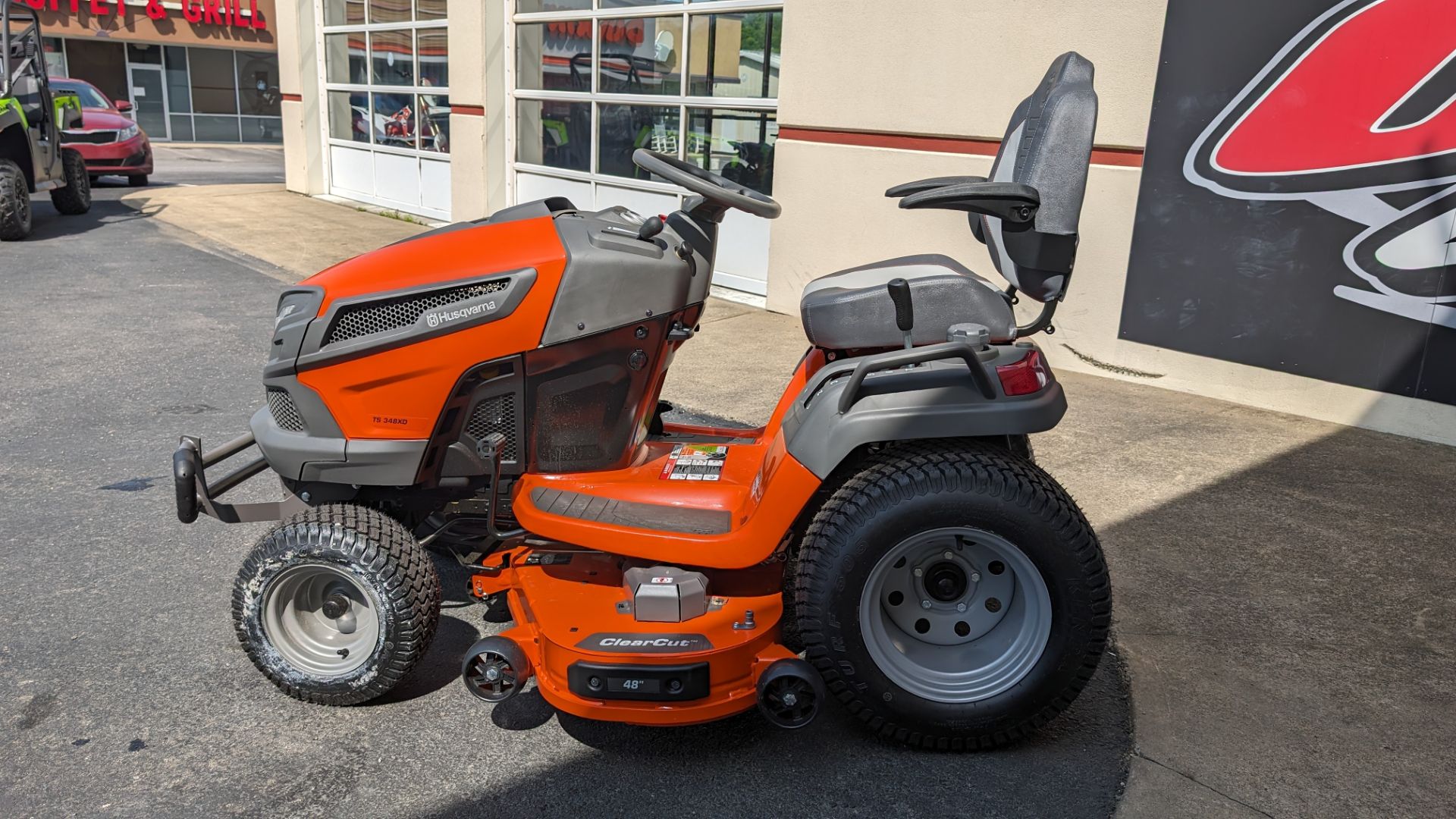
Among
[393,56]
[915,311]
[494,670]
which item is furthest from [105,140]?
[915,311]

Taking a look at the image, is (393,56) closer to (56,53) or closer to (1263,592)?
(1263,592)

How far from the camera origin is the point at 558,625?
2.75 m

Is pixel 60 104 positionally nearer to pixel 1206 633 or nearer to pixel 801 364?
pixel 801 364

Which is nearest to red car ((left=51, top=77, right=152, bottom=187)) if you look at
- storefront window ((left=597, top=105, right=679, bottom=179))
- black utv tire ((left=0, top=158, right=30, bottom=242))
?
black utv tire ((left=0, top=158, right=30, bottom=242))

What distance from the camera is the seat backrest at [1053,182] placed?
9.02ft

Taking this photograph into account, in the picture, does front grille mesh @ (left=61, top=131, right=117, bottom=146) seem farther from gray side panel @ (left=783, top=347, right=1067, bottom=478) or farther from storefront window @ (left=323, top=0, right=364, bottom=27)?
gray side panel @ (left=783, top=347, right=1067, bottom=478)

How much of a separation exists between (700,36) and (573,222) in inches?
253

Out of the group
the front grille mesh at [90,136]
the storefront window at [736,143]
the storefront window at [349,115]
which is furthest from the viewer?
the front grille mesh at [90,136]

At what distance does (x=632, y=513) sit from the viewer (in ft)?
9.54

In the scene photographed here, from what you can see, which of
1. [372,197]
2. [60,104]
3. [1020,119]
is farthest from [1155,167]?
[60,104]

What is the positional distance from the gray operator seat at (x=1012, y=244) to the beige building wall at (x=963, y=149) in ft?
11.6

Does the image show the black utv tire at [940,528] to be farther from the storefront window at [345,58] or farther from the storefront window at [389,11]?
the storefront window at [345,58]

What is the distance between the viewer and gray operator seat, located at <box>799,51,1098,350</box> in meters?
2.72

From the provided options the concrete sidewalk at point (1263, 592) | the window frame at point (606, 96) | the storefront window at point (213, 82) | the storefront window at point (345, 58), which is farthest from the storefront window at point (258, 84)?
the concrete sidewalk at point (1263, 592)
